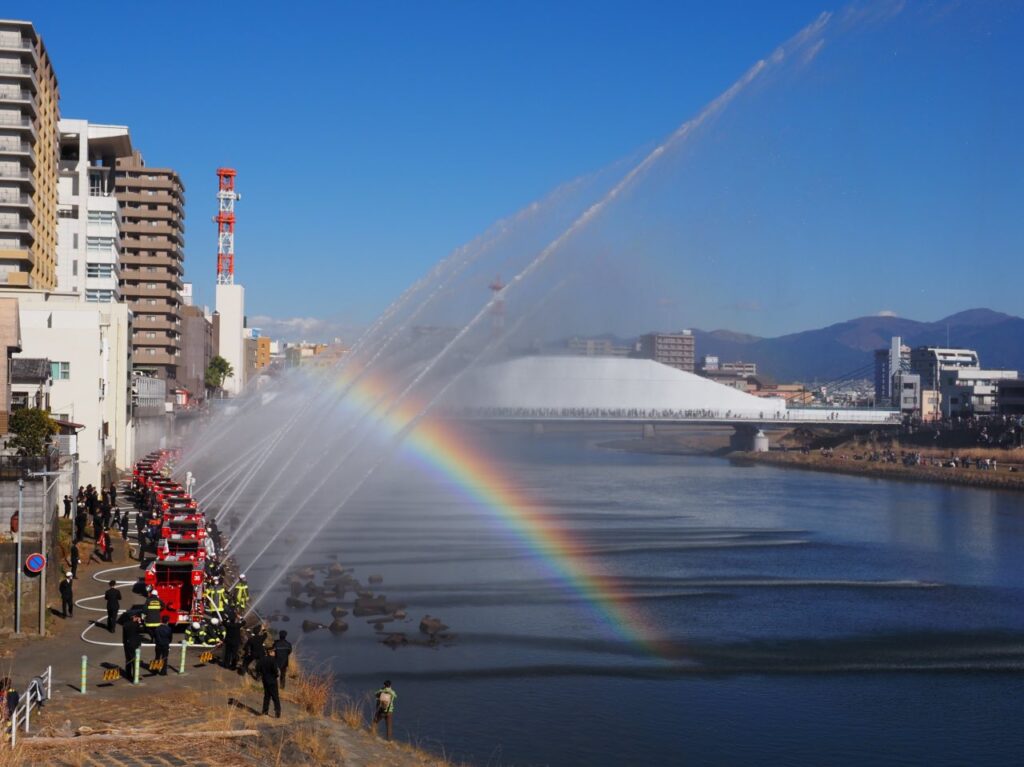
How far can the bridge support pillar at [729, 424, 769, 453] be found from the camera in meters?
85.8

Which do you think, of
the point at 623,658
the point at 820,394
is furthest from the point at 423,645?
the point at 820,394

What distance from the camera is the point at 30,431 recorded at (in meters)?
19.4

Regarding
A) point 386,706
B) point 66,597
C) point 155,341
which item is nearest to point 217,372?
point 155,341

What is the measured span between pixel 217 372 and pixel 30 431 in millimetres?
73382

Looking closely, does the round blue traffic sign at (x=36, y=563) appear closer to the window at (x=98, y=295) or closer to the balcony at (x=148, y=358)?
the window at (x=98, y=295)

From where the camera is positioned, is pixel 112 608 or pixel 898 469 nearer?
pixel 112 608

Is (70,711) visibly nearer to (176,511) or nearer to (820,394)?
(176,511)

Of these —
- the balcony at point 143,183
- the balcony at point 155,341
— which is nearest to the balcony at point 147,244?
the balcony at point 143,183

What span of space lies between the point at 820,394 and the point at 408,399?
156m

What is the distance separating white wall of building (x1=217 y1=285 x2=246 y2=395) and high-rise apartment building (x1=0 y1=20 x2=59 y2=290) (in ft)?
182

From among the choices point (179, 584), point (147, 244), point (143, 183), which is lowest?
point (179, 584)

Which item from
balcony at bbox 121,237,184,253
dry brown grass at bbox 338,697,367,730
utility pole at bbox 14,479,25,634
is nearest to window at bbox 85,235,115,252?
balcony at bbox 121,237,184,253

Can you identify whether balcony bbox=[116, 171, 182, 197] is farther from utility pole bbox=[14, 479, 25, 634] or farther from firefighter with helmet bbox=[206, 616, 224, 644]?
firefighter with helmet bbox=[206, 616, 224, 644]

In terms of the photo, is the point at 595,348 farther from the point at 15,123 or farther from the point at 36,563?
the point at 36,563
